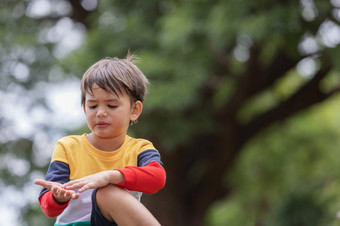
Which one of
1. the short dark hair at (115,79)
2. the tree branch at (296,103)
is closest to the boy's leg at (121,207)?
the short dark hair at (115,79)

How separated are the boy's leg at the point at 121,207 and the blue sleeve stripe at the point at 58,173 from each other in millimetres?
158

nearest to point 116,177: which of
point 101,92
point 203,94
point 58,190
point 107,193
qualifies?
point 107,193

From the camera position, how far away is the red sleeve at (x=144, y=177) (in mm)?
1924

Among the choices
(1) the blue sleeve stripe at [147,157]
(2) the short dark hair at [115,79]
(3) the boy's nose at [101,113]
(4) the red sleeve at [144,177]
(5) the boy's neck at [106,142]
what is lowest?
(4) the red sleeve at [144,177]

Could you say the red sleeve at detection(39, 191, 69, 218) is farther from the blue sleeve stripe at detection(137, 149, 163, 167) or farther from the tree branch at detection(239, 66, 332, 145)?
the tree branch at detection(239, 66, 332, 145)

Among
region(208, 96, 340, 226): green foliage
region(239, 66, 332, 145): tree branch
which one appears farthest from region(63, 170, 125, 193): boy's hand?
region(208, 96, 340, 226): green foliage

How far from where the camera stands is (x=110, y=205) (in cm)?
189

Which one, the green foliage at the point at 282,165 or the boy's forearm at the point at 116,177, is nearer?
the boy's forearm at the point at 116,177

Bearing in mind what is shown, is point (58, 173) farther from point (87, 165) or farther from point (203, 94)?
point (203, 94)

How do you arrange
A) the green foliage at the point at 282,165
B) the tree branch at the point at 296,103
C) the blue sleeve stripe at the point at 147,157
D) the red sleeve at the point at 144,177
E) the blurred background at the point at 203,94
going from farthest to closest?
1. the green foliage at the point at 282,165
2. the tree branch at the point at 296,103
3. the blurred background at the point at 203,94
4. the blue sleeve stripe at the point at 147,157
5. the red sleeve at the point at 144,177

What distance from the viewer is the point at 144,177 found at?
1956mm

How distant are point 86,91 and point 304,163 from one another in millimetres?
8017

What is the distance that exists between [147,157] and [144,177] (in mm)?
133

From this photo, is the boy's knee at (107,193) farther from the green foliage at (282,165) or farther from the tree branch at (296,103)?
the green foliage at (282,165)
